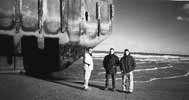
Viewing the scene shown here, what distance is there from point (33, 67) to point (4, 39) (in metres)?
3.39

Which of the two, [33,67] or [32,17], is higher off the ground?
[32,17]

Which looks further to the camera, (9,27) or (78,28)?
(78,28)

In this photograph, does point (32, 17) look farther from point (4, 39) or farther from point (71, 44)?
point (71, 44)

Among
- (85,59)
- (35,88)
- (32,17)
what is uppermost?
(32,17)

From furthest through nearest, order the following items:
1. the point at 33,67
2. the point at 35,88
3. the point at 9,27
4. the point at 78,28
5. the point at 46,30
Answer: the point at 33,67
the point at 35,88
the point at 78,28
the point at 46,30
the point at 9,27

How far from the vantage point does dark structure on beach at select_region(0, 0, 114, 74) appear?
5.78 metres

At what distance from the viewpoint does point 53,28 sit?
633 centimetres

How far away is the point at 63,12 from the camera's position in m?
6.48

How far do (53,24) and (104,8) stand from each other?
2243mm

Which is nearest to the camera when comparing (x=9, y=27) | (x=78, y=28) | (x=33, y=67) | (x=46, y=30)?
(x=9, y=27)

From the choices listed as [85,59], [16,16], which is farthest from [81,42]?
[16,16]

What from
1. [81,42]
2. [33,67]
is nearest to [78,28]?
[81,42]

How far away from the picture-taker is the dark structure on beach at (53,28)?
19.0 ft

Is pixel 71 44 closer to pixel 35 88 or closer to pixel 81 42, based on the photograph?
pixel 81 42
